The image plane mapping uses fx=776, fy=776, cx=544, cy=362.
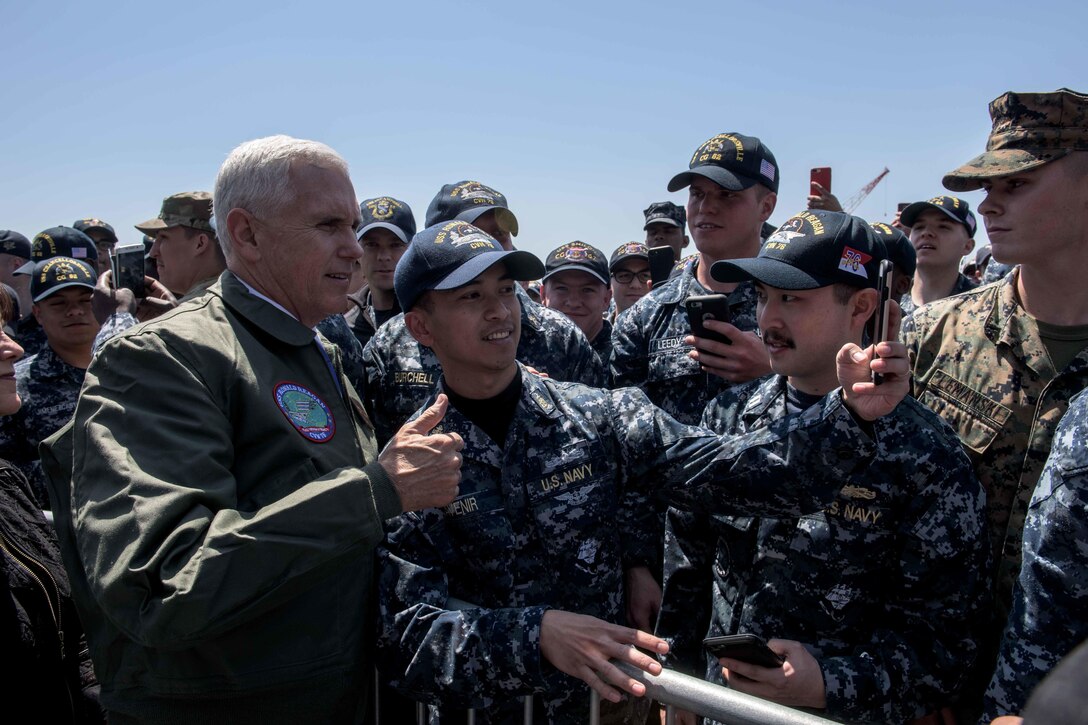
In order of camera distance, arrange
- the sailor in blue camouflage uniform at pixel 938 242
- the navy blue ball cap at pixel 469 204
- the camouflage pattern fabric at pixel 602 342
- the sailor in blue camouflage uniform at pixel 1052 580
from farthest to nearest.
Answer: the camouflage pattern fabric at pixel 602 342 → the sailor in blue camouflage uniform at pixel 938 242 → the navy blue ball cap at pixel 469 204 → the sailor in blue camouflage uniform at pixel 1052 580

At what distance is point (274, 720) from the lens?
211cm

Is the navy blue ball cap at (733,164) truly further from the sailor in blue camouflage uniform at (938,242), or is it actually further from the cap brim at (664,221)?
the cap brim at (664,221)

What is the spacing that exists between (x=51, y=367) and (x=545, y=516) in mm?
4258

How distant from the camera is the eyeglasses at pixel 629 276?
852cm

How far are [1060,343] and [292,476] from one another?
2.79 metres

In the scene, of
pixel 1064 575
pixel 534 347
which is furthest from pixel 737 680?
pixel 534 347

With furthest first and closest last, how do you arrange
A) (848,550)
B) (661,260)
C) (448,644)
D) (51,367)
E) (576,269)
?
(576,269) < (661,260) < (51,367) < (848,550) < (448,644)

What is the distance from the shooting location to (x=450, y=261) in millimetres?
2809

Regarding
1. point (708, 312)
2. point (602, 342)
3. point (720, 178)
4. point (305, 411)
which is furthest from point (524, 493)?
point (602, 342)

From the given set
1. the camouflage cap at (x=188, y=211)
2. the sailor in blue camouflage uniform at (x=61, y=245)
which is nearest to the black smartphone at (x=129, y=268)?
the camouflage cap at (x=188, y=211)

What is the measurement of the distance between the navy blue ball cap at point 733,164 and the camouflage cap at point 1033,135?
1396 millimetres

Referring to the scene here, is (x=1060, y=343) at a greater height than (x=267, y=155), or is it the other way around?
(x=267, y=155)

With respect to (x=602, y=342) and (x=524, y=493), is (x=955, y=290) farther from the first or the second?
(x=524, y=493)

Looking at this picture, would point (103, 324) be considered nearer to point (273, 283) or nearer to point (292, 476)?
point (273, 283)
